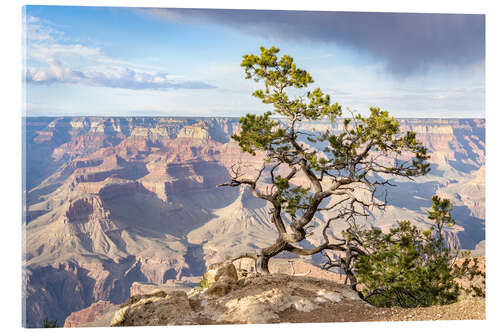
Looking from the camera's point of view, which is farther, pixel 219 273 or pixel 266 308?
pixel 219 273

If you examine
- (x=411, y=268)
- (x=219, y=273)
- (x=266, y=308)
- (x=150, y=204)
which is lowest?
(x=150, y=204)

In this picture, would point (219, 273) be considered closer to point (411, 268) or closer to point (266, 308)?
point (266, 308)

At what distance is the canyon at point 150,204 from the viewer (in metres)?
52.1

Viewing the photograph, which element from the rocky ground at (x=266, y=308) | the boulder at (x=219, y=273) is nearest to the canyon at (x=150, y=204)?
the boulder at (x=219, y=273)

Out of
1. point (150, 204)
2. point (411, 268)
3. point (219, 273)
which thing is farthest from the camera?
point (150, 204)

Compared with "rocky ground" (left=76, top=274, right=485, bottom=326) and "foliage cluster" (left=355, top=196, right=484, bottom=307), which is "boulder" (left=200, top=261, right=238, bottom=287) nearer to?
"rocky ground" (left=76, top=274, right=485, bottom=326)

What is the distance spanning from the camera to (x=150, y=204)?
254 ft

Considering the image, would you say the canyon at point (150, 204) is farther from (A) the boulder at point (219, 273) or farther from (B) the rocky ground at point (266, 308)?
(B) the rocky ground at point (266, 308)

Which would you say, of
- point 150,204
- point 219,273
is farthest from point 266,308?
point 150,204

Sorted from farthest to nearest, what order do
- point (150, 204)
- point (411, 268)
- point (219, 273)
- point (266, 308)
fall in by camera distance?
1. point (150, 204)
2. point (219, 273)
3. point (411, 268)
4. point (266, 308)

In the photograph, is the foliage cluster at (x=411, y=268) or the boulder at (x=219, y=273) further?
the boulder at (x=219, y=273)

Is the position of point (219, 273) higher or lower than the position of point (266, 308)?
higher

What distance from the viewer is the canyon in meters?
52.1
